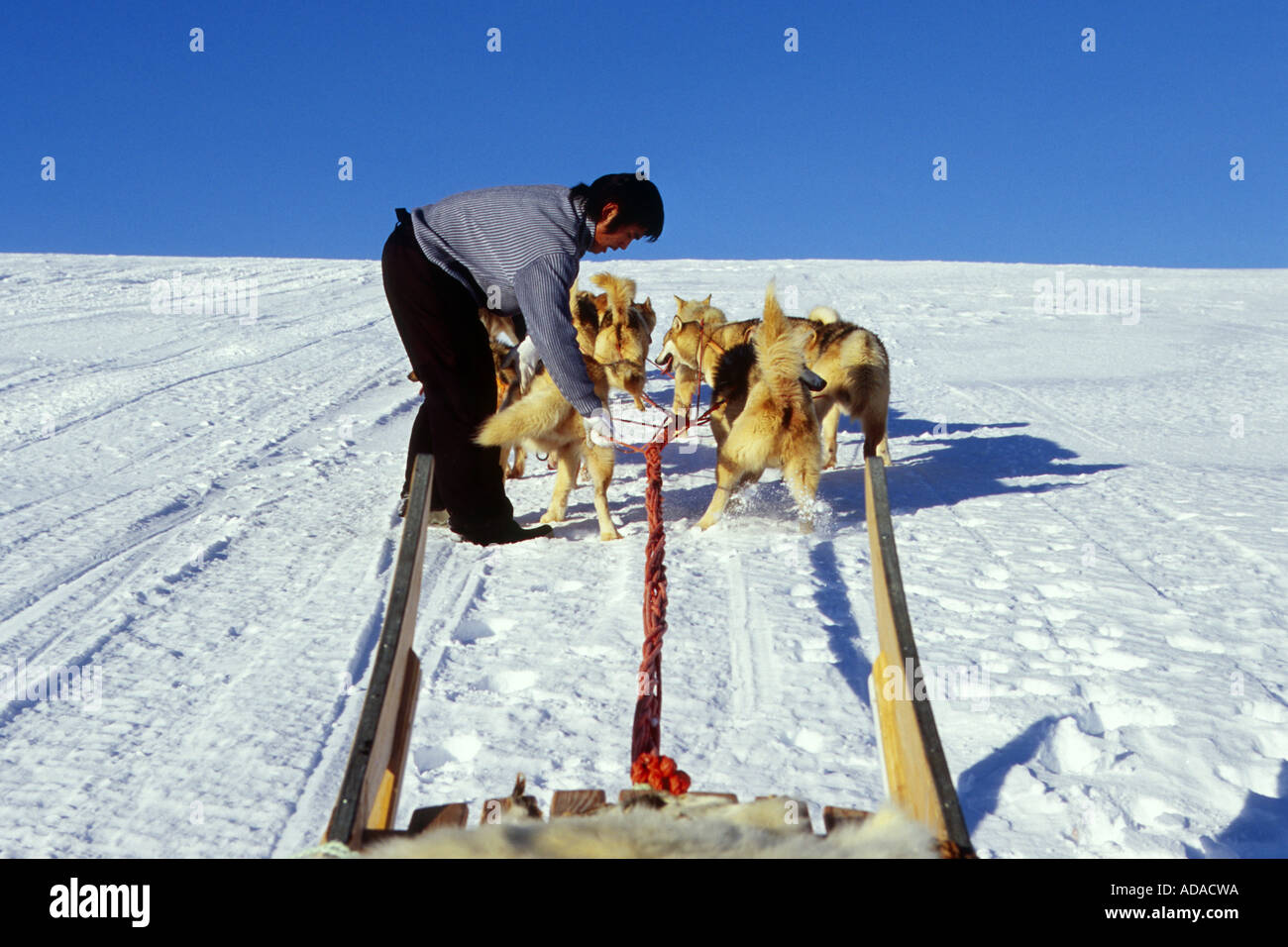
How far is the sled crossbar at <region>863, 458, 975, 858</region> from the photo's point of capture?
4.89 feet

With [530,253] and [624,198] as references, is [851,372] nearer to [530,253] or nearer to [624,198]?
[624,198]

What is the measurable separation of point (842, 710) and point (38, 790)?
7.02ft

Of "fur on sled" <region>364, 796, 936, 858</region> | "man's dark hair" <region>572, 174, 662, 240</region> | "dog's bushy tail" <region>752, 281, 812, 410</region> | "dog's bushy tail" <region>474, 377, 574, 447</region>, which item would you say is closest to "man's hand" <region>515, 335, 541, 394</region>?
"dog's bushy tail" <region>474, 377, 574, 447</region>

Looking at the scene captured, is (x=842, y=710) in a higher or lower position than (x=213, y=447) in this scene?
lower

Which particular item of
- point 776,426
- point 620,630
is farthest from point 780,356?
point 620,630

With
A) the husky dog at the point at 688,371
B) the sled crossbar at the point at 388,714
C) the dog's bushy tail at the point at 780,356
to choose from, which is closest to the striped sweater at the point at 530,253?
the dog's bushy tail at the point at 780,356

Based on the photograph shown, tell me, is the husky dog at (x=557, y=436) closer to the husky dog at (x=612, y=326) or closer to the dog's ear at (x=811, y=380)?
the husky dog at (x=612, y=326)

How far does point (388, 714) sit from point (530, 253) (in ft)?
7.80

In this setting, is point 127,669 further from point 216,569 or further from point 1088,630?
point 1088,630

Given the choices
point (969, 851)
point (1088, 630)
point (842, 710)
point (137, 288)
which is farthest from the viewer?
point (137, 288)
